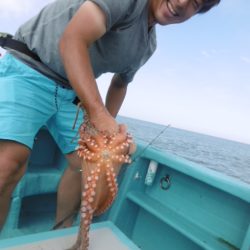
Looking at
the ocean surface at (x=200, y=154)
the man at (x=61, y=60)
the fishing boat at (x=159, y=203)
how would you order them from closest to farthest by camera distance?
the man at (x=61, y=60) < the fishing boat at (x=159, y=203) < the ocean surface at (x=200, y=154)

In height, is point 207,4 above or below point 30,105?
above

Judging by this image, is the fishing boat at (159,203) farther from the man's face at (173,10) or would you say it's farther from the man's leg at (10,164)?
the man's face at (173,10)

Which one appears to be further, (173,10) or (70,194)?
(70,194)

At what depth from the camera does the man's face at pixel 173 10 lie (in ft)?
5.49

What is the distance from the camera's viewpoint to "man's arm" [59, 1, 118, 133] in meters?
1.36

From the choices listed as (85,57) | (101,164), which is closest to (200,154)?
(85,57)

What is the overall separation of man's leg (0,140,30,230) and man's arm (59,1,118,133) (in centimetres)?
70

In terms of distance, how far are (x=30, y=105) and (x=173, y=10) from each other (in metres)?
1.09

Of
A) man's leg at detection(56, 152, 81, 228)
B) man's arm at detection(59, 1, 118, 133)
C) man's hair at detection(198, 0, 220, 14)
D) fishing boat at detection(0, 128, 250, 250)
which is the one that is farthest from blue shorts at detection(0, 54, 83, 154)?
man's hair at detection(198, 0, 220, 14)

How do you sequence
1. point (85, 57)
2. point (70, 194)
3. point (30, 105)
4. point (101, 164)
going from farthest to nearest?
point (70, 194) < point (30, 105) < point (85, 57) < point (101, 164)

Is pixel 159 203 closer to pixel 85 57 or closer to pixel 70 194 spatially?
pixel 70 194

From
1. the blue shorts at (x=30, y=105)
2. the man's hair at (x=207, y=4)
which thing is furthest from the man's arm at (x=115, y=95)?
the man's hair at (x=207, y=4)

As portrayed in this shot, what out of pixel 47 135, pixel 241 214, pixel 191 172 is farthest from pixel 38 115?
pixel 241 214

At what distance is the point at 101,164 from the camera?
1183 mm
